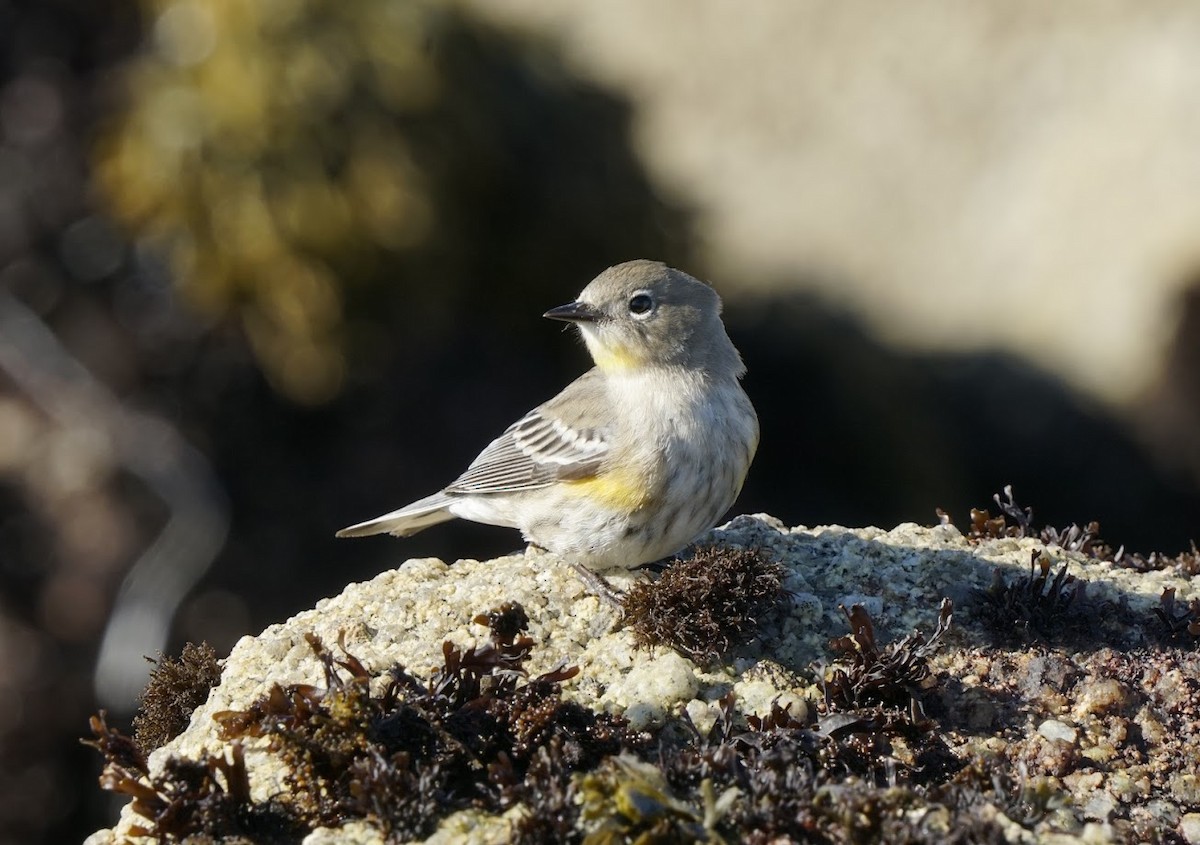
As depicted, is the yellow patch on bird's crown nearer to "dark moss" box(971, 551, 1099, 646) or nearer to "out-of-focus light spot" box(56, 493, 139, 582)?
"dark moss" box(971, 551, 1099, 646)

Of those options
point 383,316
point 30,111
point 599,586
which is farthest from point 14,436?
point 599,586

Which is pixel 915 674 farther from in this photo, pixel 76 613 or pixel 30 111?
pixel 30 111

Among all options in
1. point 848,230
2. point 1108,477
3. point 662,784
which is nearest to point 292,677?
point 662,784

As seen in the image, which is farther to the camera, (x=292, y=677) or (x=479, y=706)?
(x=292, y=677)

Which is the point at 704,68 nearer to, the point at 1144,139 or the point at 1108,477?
the point at 1144,139

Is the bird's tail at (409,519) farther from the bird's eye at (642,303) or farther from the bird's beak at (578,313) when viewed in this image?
the bird's eye at (642,303)

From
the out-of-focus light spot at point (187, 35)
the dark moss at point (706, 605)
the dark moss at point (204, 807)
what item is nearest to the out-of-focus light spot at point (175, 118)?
the out-of-focus light spot at point (187, 35)

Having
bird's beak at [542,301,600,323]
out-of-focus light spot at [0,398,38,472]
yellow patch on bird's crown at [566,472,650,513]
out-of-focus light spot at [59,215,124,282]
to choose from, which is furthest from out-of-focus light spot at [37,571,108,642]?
yellow patch on bird's crown at [566,472,650,513]
